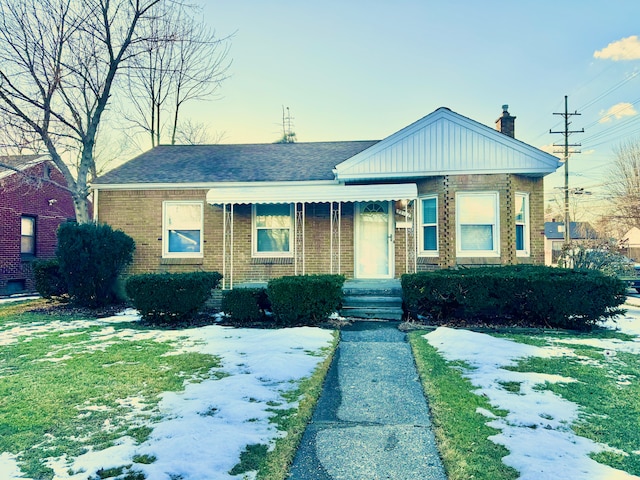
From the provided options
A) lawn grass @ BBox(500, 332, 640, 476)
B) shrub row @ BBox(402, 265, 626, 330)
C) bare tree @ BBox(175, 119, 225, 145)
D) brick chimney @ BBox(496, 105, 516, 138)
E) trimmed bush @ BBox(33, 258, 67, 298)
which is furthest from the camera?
bare tree @ BBox(175, 119, 225, 145)

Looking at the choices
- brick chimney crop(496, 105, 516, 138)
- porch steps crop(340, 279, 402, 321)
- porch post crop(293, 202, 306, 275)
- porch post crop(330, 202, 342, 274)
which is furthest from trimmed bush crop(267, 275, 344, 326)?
brick chimney crop(496, 105, 516, 138)

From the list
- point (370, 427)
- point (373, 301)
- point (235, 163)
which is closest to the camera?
point (370, 427)

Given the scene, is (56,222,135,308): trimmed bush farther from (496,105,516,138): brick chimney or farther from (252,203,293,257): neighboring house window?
(496,105,516,138): brick chimney

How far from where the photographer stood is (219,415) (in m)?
3.96

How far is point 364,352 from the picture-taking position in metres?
6.63

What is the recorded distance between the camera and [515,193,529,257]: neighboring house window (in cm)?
1151

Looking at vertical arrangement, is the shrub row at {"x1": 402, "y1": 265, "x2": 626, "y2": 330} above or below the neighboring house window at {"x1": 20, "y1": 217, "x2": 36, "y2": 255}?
below

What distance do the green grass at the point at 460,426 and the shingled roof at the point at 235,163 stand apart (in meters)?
7.91

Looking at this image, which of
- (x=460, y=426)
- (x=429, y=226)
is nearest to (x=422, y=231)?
(x=429, y=226)

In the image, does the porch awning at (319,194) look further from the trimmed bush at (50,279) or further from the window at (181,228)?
the trimmed bush at (50,279)

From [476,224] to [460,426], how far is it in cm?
816

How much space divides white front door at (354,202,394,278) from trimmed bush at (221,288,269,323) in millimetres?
3712

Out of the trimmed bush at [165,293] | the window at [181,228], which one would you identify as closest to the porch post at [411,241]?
the trimmed bush at [165,293]

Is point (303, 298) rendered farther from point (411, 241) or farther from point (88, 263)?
point (88, 263)
